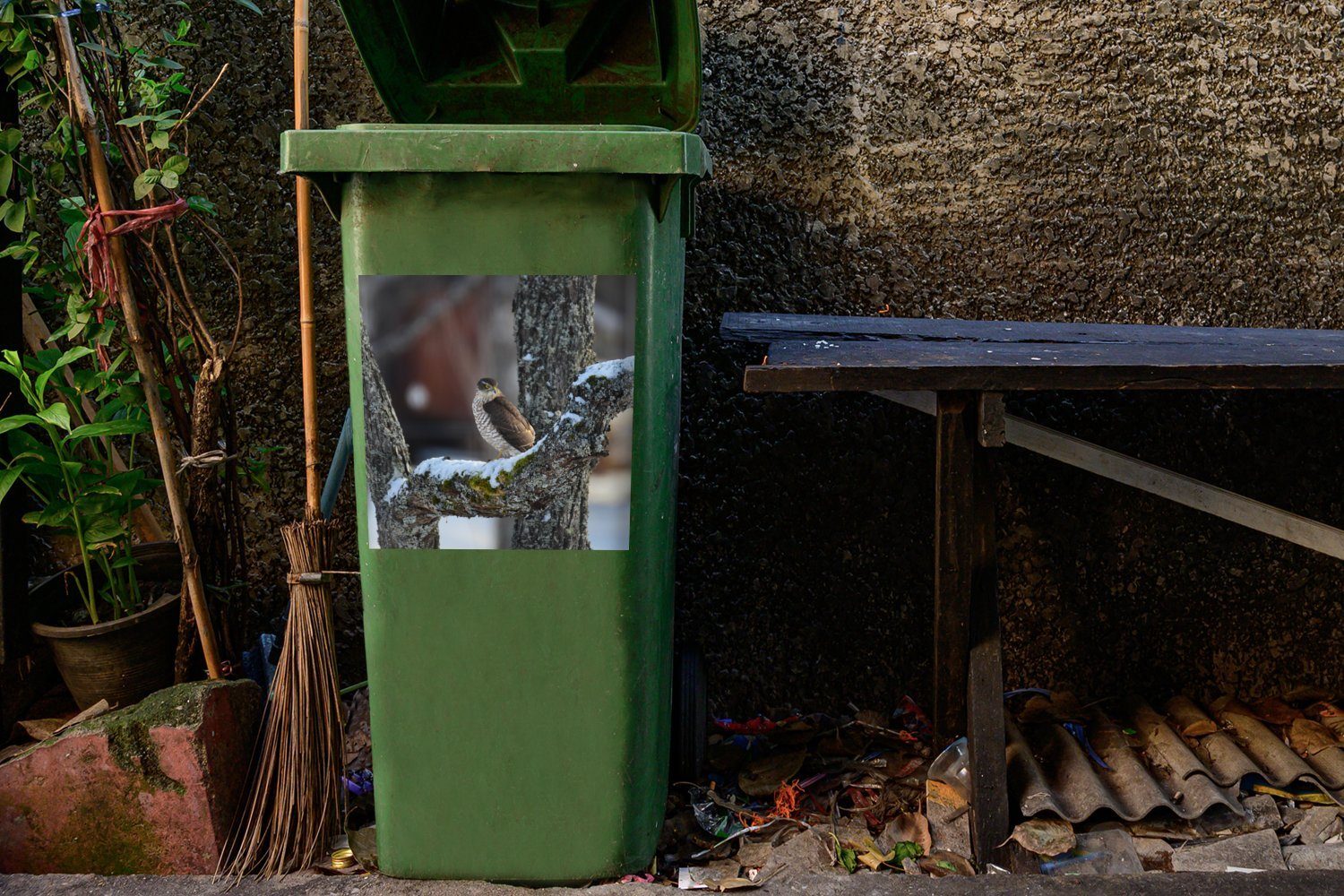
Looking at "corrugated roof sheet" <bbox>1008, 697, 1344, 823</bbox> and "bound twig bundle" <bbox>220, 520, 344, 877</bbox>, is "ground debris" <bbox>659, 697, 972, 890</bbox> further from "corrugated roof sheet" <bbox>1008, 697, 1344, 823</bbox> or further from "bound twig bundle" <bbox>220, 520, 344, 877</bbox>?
"bound twig bundle" <bbox>220, 520, 344, 877</bbox>

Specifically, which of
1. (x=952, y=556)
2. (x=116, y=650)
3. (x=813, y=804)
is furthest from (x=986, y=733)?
(x=116, y=650)

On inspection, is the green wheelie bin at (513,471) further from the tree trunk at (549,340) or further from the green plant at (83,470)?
the green plant at (83,470)

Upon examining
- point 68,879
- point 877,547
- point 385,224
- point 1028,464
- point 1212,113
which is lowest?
point 68,879

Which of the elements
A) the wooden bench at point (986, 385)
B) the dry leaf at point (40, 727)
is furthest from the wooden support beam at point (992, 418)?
the dry leaf at point (40, 727)

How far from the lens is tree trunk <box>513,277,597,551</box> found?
5.66ft

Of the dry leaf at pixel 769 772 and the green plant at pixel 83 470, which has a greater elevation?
the green plant at pixel 83 470

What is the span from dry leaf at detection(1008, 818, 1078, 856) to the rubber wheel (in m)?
0.71

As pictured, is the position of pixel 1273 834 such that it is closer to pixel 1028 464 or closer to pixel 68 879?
pixel 1028 464

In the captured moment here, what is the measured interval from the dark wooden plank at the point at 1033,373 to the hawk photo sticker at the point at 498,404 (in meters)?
0.28

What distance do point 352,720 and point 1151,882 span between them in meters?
1.96

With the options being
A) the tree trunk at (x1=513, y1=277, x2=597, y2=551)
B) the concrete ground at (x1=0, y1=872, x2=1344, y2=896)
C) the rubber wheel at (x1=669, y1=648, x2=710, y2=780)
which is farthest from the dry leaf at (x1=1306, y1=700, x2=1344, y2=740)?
the tree trunk at (x1=513, y1=277, x2=597, y2=551)

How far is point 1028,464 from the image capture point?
2.67m

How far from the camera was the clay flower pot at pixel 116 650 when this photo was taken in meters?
2.19

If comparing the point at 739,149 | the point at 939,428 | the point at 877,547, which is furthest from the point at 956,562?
the point at 739,149
